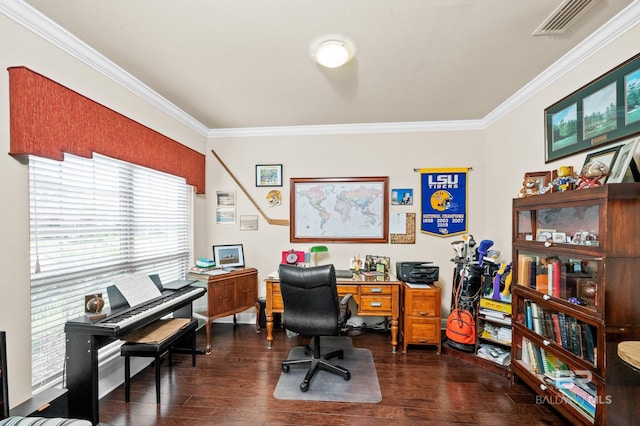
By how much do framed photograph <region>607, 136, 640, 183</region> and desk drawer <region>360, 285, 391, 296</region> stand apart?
184 centimetres

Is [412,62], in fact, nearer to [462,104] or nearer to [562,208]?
[462,104]

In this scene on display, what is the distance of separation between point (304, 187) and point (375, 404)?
2327mm

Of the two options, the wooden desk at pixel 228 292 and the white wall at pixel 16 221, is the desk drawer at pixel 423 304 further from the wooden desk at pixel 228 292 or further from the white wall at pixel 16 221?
the white wall at pixel 16 221

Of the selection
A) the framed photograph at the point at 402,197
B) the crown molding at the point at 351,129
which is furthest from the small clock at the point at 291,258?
the crown molding at the point at 351,129

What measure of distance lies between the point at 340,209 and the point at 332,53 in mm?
1868

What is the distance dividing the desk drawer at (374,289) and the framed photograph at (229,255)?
4.86 ft

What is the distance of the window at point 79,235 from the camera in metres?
1.63

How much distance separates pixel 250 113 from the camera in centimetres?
293

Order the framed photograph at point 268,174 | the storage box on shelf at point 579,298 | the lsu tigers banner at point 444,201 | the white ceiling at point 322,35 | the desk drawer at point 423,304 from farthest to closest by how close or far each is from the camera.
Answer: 1. the framed photograph at point 268,174
2. the lsu tigers banner at point 444,201
3. the desk drawer at point 423,304
4. the white ceiling at point 322,35
5. the storage box on shelf at point 579,298

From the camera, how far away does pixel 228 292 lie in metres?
2.84

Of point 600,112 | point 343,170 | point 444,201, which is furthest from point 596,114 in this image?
point 343,170

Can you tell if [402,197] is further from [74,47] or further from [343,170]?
[74,47]

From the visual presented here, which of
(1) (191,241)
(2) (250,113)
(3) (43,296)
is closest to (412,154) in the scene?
(2) (250,113)

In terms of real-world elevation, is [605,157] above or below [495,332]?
above
